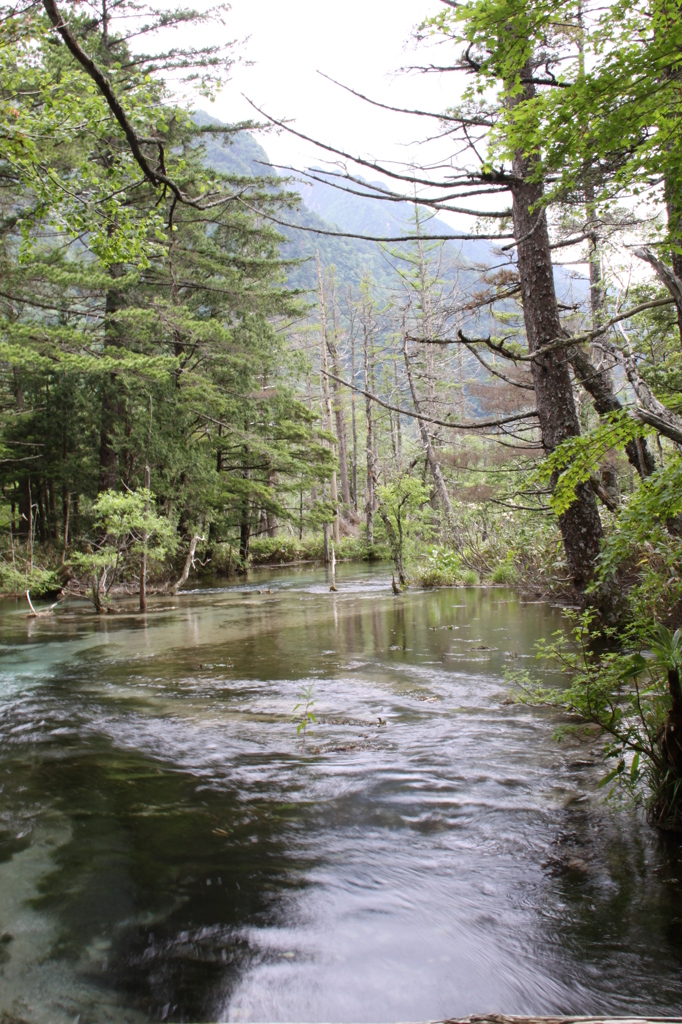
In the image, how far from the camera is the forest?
3.42m

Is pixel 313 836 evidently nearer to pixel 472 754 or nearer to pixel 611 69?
pixel 472 754

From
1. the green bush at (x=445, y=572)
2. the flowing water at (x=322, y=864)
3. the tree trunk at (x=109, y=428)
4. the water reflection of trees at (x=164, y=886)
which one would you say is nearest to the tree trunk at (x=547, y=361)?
the flowing water at (x=322, y=864)

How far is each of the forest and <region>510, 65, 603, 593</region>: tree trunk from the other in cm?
3

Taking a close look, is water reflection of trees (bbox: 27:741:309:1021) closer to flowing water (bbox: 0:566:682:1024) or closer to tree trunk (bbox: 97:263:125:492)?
flowing water (bbox: 0:566:682:1024)

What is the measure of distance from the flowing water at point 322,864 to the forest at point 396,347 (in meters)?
0.54

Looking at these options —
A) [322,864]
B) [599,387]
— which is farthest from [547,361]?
[322,864]

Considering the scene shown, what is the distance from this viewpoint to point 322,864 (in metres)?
3.18

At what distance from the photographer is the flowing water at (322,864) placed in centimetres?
230

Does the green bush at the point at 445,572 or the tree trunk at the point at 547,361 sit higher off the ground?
the tree trunk at the point at 547,361

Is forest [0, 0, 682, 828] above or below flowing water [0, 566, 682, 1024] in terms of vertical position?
above

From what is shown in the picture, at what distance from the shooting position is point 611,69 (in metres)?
3.07

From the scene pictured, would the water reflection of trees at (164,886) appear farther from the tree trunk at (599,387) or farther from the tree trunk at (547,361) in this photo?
the tree trunk at (599,387)

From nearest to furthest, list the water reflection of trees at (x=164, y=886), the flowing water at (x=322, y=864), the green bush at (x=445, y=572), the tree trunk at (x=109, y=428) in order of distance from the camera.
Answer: the flowing water at (x=322, y=864), the water reflection of trees at (x=164, y=886), the green bush at (x=445, y=572), the tree trunk at (x=109, y=428)

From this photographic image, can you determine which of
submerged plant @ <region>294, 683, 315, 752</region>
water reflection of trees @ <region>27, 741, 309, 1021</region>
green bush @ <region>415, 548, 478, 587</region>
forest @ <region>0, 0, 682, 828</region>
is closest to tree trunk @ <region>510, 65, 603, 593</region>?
forest @ <region>0, 0, 682, 828</region>
